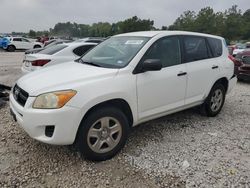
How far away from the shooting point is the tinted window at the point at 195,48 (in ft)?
14.3

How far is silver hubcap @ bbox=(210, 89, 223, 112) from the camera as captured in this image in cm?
504

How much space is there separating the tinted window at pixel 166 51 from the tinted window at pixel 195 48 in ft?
0.72

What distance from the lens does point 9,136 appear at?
13.3 feet

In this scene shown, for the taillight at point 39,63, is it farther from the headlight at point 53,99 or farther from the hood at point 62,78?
the headlight at point 53,99

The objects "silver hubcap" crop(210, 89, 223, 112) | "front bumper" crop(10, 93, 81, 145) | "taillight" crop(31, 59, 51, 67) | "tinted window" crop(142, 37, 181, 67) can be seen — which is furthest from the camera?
"taillight" crop(31, 59, 51, 67)

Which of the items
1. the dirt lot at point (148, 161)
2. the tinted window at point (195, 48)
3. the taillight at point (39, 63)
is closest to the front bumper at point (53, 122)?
the dirt lot at point (148, 161)

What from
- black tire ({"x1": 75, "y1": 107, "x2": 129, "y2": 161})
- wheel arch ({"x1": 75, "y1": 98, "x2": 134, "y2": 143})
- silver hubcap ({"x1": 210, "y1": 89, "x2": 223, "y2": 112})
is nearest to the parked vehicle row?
silver hubcap ({"x1": 210, "y1": 89, "x2": 223, "y2": 112})

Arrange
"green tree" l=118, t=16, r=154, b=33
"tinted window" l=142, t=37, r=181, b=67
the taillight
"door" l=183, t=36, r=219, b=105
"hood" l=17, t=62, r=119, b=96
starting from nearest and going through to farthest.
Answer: "hood" l=17, t=62, r=119, b=96
"tinted window" l=142, t=37, r=181, b=67
"door" l=183, t=36, r=219, b=105
the taillight
"green tree" l=118, t=16, r=154, b=33

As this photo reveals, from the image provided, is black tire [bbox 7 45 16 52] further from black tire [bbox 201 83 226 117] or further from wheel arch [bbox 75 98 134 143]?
wheel arch [bbox 75 98 134 143]

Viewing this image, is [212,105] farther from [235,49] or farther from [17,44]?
[17,44]

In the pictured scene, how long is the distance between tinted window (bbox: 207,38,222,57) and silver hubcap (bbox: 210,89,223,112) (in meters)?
0.72

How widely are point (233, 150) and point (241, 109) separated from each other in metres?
2.32

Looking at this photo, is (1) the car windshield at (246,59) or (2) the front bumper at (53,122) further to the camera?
(1) the car windshield at (246,59)

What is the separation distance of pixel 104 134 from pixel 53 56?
428 centimetres
